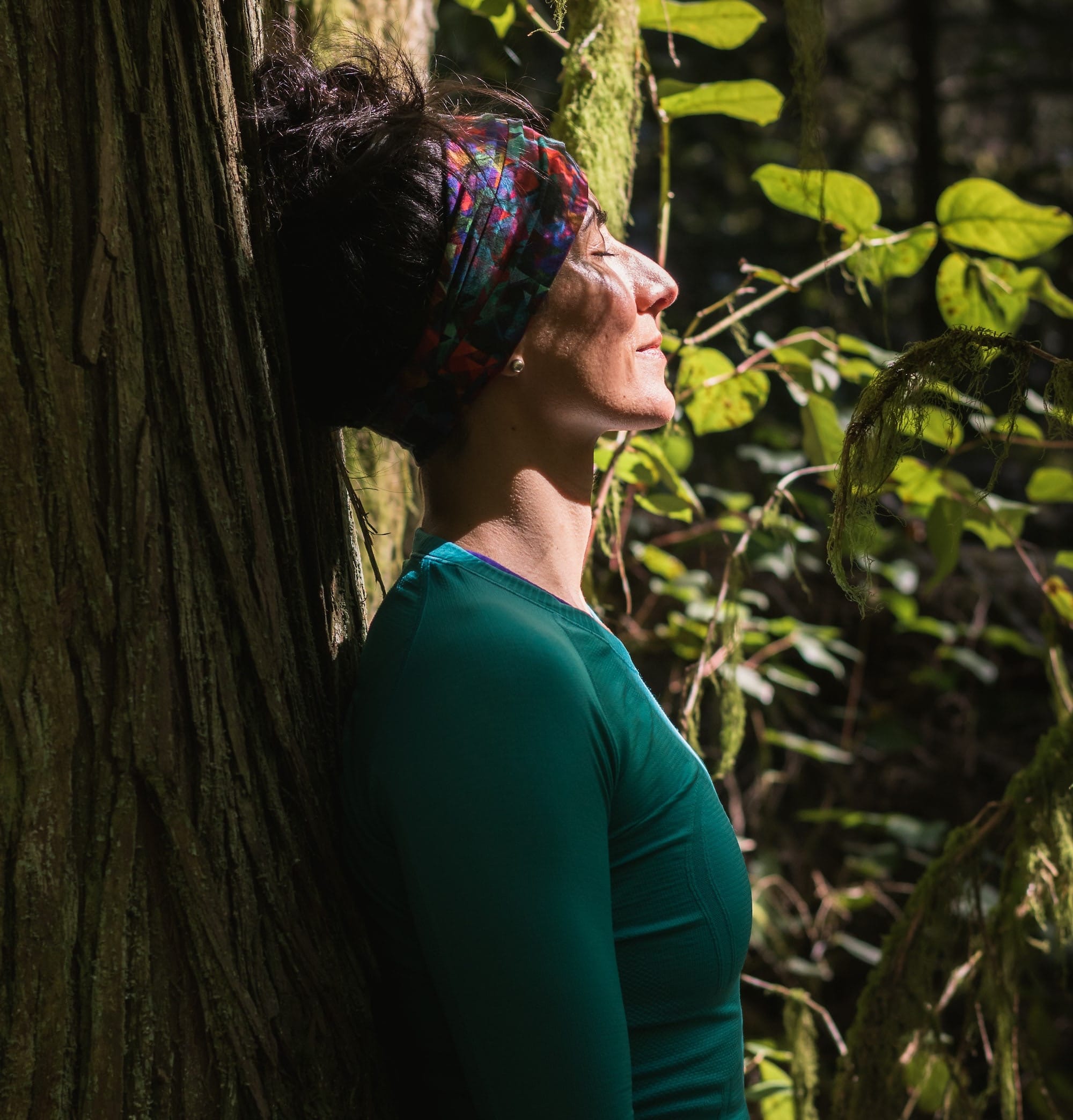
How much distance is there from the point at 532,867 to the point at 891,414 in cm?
54

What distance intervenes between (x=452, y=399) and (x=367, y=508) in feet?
2.59

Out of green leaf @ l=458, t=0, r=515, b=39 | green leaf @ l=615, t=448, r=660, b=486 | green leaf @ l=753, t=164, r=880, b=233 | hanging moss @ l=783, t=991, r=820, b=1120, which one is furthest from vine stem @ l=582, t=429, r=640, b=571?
hanging moss @ l=783, t=991, r=820, b=1120

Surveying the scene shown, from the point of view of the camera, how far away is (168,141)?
94 centimetres

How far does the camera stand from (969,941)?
178cm

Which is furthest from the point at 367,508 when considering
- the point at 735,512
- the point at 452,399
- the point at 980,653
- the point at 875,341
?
the point at 875,341

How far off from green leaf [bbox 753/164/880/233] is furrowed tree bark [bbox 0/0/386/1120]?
101cm

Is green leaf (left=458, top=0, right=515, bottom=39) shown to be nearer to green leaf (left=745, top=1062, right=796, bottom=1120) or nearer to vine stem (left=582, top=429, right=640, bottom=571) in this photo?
vine stem (left=582, top=429, right=640, bottom=571)

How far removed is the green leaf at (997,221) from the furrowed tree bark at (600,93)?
0.57m

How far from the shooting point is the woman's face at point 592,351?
3.68 ft

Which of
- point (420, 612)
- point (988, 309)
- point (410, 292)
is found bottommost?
point (420, 612)

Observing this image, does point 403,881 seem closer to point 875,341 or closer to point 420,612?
point 420,612

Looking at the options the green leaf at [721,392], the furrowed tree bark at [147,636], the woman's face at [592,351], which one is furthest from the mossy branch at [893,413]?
the green leaf at [721,392]

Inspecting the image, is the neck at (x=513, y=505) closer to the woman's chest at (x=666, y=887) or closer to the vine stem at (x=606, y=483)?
the woman's chest at (x=666, y=887)

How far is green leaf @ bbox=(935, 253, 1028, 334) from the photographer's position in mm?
1901
